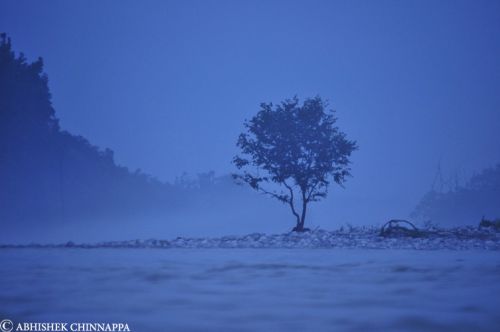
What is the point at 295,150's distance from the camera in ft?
82.0

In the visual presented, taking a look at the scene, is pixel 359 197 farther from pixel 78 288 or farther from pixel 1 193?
pixel 78 288

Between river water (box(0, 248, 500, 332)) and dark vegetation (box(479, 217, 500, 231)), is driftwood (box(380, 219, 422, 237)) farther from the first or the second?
river water (box(0, 248, 500, 332))

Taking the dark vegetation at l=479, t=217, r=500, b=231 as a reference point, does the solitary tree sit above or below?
above

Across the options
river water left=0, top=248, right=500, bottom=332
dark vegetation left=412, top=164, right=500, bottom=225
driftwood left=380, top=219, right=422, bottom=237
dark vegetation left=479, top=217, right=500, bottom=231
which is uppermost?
dark vegetation left=412, top=164, right=500, bottom=225

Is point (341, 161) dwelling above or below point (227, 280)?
above

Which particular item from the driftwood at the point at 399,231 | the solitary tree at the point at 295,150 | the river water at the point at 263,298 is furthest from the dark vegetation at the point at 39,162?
the river water at the point at 263,298

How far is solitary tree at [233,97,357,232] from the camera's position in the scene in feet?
81.6

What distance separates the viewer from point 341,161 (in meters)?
25.2

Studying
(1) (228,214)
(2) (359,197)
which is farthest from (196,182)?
(2) (359,197)

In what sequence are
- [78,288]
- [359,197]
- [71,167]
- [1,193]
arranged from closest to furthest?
1. [78,288]
2. [1,193]
3. [71,167]
4. [359,197]

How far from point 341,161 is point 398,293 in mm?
21676

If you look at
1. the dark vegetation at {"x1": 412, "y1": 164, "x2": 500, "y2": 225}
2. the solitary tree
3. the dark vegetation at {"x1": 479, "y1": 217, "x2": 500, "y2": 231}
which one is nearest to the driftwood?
the dark vegetation at {"x1": 479, "y1": 217, "x2": 500, "y2": 231}

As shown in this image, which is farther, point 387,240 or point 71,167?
point 71,167

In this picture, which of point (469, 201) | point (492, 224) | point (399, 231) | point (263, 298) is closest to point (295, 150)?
point (399, 231)
